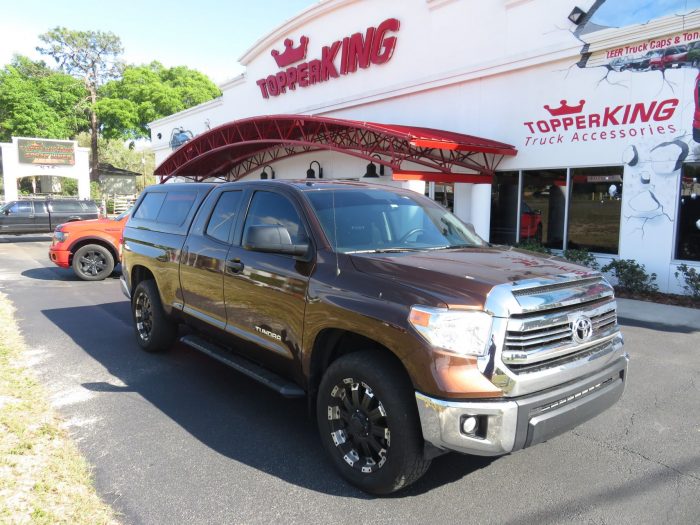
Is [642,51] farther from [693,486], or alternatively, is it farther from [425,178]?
[693,486]

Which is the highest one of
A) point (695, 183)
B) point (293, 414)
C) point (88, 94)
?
point (88, 94)

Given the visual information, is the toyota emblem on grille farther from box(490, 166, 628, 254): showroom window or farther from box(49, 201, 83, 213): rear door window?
box(49, 201, 83, 213): rear door window

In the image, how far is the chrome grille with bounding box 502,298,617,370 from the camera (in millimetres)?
2801

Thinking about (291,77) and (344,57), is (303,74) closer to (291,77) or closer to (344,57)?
(291,77)

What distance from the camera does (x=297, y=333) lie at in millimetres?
3658

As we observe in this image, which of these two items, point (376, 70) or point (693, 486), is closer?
point (693, 486)

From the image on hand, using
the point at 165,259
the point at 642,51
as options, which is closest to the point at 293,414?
the point at 165,259

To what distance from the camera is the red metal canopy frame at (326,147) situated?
1176cm

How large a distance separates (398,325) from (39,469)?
249 centimetres

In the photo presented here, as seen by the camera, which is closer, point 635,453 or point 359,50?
point 635,453

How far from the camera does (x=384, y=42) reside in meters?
15.4

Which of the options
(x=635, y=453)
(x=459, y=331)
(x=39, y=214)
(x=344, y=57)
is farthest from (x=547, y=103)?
(x=39, y=214)

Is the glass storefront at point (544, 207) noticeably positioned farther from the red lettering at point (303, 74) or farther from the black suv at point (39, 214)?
the black suv at point (39, 214)

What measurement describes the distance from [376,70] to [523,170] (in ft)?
20.0
